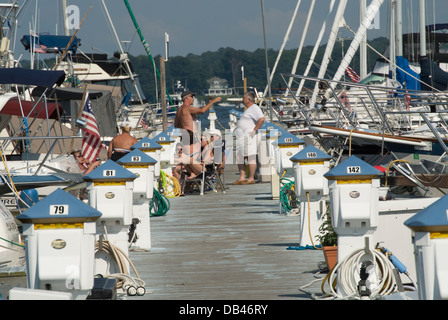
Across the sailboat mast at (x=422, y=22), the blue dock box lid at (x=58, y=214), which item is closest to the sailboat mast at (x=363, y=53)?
the sailboat mast at (x=422, y=22)

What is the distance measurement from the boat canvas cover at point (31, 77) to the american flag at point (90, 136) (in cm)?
254

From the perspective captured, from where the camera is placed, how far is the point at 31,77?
13.1 m

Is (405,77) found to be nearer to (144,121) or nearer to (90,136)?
(144,121)

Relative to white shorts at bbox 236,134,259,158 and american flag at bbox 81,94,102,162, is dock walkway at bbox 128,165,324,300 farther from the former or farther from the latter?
american flag at bbox 81,94,102,162

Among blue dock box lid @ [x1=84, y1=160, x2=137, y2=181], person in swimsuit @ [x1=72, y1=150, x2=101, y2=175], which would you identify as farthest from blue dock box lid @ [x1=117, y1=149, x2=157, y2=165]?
person in swimsuit @ [x1=72, y1=150, x2=101, y2=175]

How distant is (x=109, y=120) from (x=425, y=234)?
20576 mm

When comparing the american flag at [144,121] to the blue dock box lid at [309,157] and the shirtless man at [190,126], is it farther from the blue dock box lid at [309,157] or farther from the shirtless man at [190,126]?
the blue dock box lid at [309,157]

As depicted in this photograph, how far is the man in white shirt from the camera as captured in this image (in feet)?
50.9

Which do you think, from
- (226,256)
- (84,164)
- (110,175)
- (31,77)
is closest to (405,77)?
(84,164)

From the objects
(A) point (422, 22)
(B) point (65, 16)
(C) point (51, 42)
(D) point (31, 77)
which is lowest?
(D) point (31, 77)

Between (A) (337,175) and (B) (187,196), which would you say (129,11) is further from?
(A) (337,175)

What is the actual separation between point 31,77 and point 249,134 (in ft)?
15.2

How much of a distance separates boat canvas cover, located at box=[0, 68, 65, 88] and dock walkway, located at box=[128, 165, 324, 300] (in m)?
2.95
